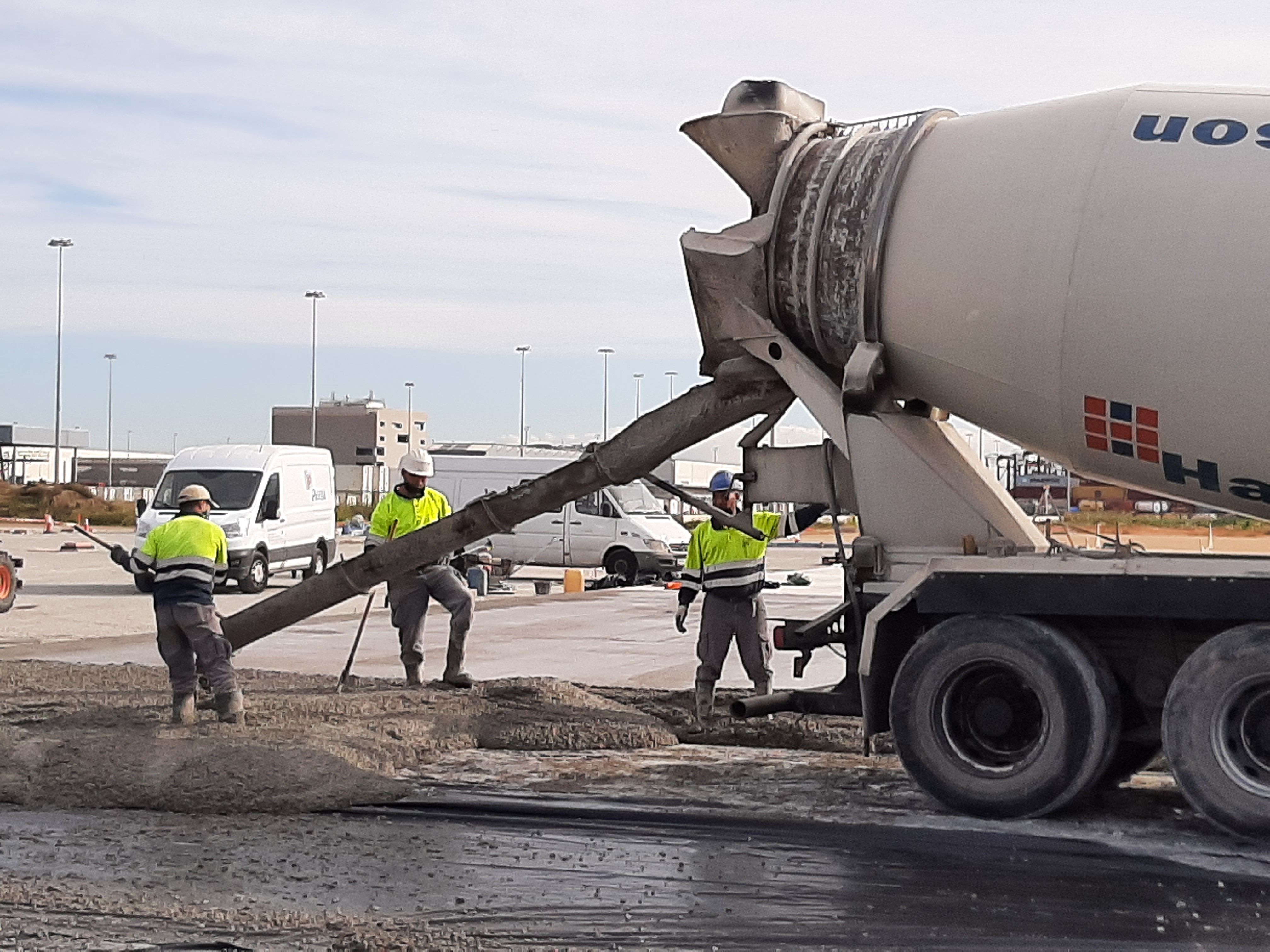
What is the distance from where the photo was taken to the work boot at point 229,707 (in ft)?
32.6

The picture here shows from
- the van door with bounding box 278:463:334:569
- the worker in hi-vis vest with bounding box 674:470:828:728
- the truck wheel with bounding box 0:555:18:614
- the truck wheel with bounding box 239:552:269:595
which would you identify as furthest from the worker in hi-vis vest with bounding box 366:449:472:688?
the van door with bounding box 278:463:334:569

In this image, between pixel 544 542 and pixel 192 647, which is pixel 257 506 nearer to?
pixel 544 542

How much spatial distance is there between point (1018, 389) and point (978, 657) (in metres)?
1.34

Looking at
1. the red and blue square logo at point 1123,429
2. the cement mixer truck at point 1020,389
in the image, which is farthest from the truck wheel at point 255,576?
the red and blue square logo at point 1123,429

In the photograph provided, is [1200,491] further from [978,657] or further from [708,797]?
[708,797]

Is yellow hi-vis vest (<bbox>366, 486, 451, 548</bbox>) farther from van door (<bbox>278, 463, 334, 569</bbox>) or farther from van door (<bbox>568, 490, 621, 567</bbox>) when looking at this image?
van door (<bbox>568, 490, 621, 567</bbox>)

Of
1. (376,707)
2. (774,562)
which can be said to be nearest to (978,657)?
(376,707)

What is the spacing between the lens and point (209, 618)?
32.7 ft

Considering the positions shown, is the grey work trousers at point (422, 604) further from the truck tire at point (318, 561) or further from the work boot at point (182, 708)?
the truck tire at point (318, 561)

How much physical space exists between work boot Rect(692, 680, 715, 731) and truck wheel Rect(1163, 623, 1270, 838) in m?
4.20

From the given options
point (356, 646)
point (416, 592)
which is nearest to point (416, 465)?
point (416, 592)

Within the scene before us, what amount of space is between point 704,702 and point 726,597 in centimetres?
80

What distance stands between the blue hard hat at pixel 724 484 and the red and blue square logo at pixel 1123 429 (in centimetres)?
309

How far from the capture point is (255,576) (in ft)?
75.5
